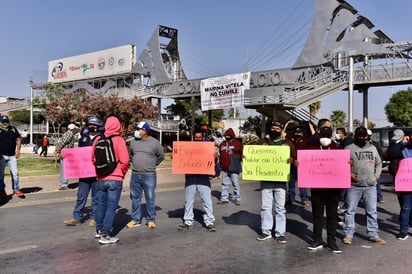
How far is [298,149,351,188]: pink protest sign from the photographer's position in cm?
659

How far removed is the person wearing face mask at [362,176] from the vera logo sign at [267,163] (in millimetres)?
1033

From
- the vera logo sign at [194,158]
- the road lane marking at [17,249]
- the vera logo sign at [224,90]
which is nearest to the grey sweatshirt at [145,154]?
the vera logo sign at [194,158]

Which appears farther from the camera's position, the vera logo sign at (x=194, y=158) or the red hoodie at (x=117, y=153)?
the vera logo sign at (x=194, y=158)

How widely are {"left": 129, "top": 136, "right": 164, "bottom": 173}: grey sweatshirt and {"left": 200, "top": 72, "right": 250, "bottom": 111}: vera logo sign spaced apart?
22.1 meters

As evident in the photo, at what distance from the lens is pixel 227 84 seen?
30.7 m

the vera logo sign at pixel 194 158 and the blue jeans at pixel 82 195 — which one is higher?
the vera logo sign at pixel 194 158

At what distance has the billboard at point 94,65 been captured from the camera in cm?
5369

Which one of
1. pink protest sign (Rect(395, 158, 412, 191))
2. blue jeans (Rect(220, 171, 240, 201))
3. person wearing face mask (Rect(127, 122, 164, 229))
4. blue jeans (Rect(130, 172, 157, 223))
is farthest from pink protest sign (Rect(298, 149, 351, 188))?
blue jeans (Rect(220, 171, 240, 201))

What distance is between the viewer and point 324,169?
22.0 feet

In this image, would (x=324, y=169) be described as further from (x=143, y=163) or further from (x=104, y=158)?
(x=104, y=158)

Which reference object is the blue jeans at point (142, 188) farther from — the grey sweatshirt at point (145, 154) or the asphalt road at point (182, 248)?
the asphalt road at point (182, 248)

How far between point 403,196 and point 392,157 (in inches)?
37.2

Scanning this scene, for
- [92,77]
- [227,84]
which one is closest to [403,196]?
[227,84]

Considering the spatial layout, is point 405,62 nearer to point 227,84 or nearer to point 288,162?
point 227,84
